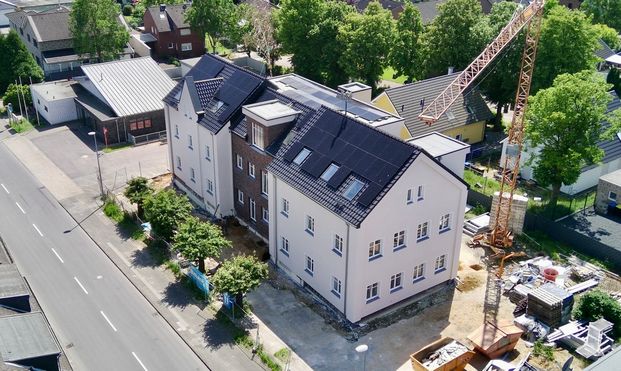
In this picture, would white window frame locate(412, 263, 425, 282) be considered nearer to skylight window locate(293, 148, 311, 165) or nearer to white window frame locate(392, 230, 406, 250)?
white window frame locate(392, 230, 406, 250)

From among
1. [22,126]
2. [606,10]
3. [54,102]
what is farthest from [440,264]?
[606,10]

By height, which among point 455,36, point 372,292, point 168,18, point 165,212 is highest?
point 455,36

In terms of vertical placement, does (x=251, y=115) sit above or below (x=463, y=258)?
above

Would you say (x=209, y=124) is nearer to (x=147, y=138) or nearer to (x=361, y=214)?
(x=361, y=214)

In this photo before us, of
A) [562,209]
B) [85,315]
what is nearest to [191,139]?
[85,315]

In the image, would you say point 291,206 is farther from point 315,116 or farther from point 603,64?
point 603,64

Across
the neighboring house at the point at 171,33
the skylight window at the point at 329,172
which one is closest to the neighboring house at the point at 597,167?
A: the skylight window at the point at 329,172

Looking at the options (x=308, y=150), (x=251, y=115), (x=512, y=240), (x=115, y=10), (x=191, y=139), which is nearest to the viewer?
(x=308, y=150)
